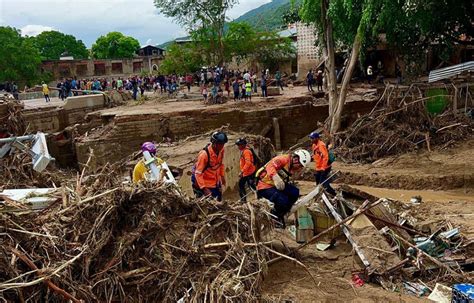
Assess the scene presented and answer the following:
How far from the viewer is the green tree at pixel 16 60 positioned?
126 ft

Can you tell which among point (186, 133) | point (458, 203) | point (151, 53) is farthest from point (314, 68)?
point (151, 53)

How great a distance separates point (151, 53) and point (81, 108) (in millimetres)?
46043

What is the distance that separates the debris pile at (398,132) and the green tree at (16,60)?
33.2 metres

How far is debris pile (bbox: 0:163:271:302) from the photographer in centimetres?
363

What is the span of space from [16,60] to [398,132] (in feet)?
114

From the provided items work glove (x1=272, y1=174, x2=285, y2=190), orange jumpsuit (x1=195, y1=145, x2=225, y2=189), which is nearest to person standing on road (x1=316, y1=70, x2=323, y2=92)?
orange jumpsuit (x1=195, y1=145, x2=225, y2=189)

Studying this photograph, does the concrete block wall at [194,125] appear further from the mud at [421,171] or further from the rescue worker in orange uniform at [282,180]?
the rescue worker in orange uniform at [282,180]

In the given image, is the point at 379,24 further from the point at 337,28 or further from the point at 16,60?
the point at 16,60

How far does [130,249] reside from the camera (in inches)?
160

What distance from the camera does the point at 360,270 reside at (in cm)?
549

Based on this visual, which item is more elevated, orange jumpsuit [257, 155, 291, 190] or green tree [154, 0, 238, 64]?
green tree [154, 0, 238, 64]

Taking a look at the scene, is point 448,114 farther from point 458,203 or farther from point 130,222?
point 130,222

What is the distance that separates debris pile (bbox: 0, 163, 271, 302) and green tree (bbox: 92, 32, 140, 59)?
210 ft

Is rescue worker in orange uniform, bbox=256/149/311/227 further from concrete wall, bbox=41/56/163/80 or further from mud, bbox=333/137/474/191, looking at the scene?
concrete wall, bbox=41/56/163/80
